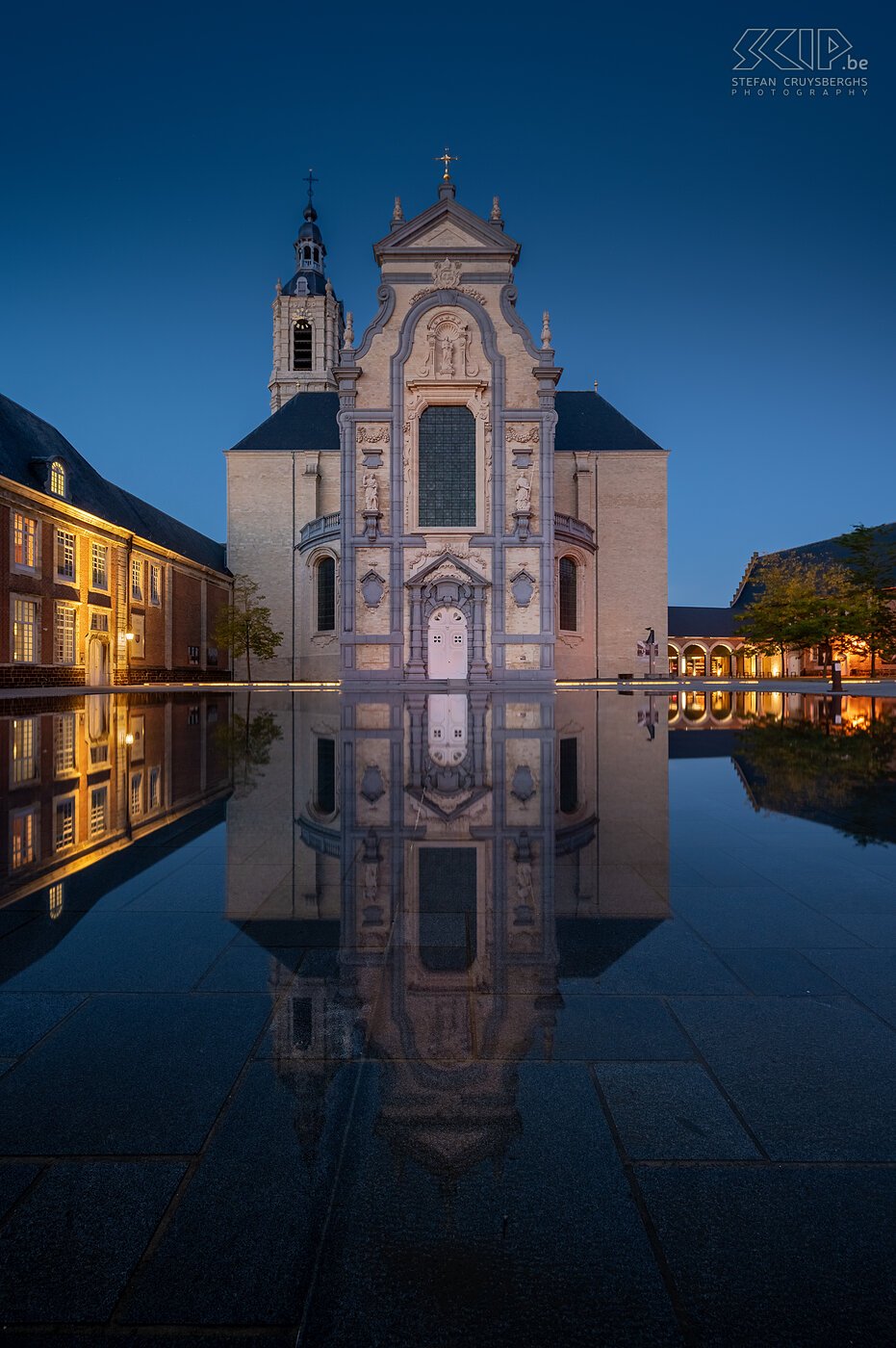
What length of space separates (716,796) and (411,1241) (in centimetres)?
627

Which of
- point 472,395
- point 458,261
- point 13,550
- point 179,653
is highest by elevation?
point 458,261

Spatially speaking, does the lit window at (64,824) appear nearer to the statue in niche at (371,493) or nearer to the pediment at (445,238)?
the statue in niche at (371,493)

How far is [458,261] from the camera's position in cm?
3331

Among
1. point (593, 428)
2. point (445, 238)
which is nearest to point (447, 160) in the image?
point (445, 238)

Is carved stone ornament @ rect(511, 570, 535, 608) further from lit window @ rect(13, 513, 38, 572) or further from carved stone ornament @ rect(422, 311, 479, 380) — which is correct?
lit window @ rect(13, 513, 38, 572)

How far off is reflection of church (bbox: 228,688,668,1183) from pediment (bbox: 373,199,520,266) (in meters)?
31.5

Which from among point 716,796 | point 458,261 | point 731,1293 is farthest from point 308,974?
point 458,261

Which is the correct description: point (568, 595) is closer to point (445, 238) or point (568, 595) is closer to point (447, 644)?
point (447, 644)

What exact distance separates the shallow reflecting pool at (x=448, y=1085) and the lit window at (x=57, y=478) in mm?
31479

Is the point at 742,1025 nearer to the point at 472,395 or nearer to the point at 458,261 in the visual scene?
the point at 472,395

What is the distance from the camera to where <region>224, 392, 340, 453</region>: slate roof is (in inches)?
1845

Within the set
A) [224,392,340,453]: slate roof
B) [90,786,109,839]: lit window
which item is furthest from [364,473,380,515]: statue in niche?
[90,786,109,839]: lit window

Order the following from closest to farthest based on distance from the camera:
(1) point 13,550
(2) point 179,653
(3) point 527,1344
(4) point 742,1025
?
1. (3) point 527,1344
2. (4) point 742,1025
3. (1) point 13,550
4. (2) point 179,653

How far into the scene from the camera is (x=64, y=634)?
33.8m
